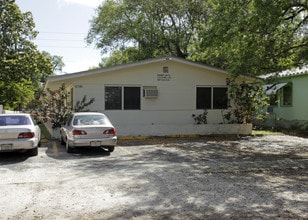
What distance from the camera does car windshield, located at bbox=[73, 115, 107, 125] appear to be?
12.3 metres

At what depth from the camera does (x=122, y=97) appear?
17.8 meters

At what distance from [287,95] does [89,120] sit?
15679 mm

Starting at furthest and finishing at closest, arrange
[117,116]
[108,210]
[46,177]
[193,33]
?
[193,33]
[117,116]
[46,177]
[108,210]

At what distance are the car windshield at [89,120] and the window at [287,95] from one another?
48.8 ft

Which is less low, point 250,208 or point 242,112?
point 242,112

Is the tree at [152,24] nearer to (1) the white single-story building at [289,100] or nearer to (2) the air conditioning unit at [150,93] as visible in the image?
(1) the white single-story building at [289,100]

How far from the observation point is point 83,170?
934 centimetres

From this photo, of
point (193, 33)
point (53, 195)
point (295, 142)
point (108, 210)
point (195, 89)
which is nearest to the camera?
point (108, 210)

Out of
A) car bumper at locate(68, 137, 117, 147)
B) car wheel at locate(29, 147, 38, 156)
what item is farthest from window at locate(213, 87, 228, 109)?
car wheel at locate(29, 147, 38, 156)

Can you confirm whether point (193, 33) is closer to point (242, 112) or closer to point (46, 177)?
point (242, 112)

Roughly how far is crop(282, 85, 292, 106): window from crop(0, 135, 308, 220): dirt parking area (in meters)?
10.9

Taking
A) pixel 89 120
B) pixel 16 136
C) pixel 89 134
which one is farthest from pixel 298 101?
pixel 16 136

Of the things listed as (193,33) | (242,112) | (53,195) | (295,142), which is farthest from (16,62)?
(53,195)

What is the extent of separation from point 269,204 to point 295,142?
10.3m
